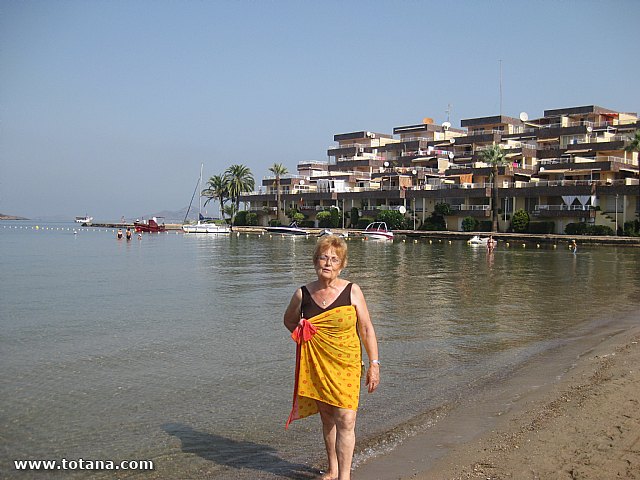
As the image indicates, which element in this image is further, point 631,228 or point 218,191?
point 218,191

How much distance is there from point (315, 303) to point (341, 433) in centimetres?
112

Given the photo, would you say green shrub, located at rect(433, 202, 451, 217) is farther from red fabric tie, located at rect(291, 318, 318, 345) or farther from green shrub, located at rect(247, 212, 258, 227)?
red fabric tie, located at rect(291, 318, 318, 345)

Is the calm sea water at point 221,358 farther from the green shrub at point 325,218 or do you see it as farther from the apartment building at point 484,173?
the green shrub at point 325,218

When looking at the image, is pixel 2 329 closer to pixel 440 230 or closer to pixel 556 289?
pixel 556 289

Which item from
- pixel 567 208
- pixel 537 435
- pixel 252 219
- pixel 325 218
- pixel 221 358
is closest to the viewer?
pixel 537 435

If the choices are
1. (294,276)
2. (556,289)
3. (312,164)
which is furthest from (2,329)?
(312,164)

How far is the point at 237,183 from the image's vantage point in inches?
4491

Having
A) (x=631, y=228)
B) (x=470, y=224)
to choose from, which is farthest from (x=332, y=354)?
(x=470, y=224)

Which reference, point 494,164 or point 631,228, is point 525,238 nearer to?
point 631,228

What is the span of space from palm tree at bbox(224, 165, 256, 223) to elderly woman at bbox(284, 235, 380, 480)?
109610 mm

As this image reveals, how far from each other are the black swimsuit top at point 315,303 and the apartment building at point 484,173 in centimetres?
6487

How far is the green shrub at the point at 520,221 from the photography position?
229ft

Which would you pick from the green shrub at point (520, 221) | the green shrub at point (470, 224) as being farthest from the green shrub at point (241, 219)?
the green shrub at point (520, 221)

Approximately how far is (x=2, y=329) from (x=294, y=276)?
600 inches
